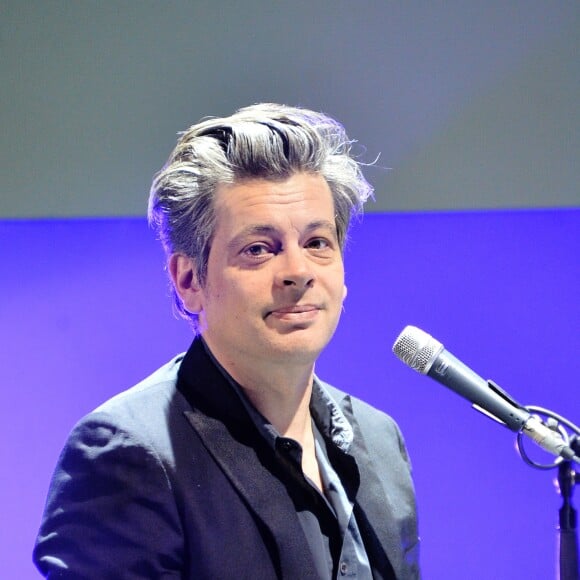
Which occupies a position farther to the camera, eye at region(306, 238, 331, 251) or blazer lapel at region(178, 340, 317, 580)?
eye at region(306, 238, 331, 251)

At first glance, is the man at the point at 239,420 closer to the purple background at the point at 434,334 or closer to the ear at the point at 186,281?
the ear at the point at 186,281

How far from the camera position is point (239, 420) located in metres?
1.62

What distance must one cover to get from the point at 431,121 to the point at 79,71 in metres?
0.82

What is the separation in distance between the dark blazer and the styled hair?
20 centimetres

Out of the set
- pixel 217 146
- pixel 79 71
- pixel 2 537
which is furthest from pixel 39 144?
pixel 2 537

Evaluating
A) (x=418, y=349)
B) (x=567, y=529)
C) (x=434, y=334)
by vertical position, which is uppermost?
(x=434, y=334)

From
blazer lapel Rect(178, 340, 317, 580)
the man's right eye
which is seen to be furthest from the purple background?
the man's right eye

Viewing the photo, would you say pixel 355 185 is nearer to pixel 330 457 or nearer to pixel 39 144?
pixel 330 457

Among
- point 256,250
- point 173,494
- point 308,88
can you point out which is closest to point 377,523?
point 173,494

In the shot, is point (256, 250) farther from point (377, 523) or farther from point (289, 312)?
point (377, 523)

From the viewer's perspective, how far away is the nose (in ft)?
5.07

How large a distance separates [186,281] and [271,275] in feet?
0.67

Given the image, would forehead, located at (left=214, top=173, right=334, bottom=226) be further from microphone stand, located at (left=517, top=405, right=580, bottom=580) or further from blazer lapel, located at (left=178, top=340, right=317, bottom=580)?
microphone stand, located at (left=517, top=405, right=580, bottom=580)

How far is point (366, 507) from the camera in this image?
5.73ft
